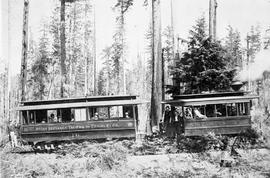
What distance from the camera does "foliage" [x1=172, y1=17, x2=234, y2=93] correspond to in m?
14.0

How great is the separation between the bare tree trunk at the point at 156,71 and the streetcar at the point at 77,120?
4.53 feet

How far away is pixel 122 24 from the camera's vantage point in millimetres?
29688

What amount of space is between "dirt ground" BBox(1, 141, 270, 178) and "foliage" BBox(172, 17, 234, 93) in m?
4.91

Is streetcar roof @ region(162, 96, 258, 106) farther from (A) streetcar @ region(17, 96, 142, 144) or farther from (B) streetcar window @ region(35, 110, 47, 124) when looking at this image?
(B) streetcar window @ region(35, 110, 47, 124)

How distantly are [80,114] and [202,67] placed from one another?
7.35m

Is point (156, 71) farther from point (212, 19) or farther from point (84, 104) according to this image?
point (212, 19)

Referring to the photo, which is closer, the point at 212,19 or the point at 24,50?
the point at 24,50

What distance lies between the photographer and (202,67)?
1454cm

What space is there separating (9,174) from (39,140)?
147 inches

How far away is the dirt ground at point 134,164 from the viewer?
A: 8.51 metres

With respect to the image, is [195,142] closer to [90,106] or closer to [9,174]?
[90,106]

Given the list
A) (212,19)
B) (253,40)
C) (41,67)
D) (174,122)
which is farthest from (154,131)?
(253,40)

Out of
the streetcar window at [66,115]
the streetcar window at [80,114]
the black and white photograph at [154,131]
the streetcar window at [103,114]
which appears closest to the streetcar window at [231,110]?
the black and white photograph at [154,131]

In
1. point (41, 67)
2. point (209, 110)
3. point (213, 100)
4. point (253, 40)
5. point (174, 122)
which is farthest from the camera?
point (253, 40)
